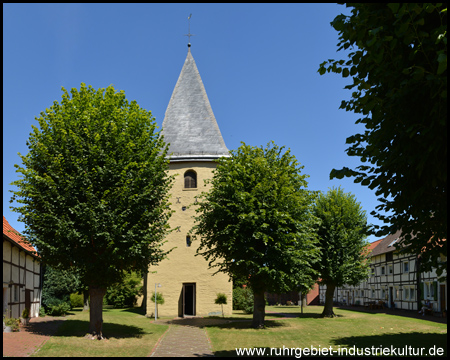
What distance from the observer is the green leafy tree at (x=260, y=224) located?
82.5 ft

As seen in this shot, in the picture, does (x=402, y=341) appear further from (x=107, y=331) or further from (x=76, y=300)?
(x=76, y=300)

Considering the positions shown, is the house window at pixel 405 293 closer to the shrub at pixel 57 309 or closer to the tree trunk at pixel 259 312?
the tree trunk at pixel 259 312

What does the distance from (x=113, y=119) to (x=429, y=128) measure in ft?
50.3

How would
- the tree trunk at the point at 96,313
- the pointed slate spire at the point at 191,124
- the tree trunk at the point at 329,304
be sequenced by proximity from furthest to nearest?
the pointed slate spire at the point at 191,124, the tree trunk at the point at 329,304, the tree trunk at the point at 96,313

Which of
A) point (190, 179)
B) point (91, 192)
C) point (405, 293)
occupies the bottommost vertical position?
point (405, 293)

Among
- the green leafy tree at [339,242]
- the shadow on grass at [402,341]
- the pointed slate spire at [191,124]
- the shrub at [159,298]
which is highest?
the pointed slate spire at [191,124]

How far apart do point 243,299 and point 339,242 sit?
1103cm

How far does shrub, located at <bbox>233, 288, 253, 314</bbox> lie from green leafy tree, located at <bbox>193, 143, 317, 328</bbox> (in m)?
12.6

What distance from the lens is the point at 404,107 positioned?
29.3 feet

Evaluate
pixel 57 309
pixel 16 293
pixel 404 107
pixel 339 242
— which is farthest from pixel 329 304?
pixel 404 107

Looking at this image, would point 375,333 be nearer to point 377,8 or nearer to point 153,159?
point 153,159

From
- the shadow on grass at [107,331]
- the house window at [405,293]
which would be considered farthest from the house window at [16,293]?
the house window at [405,293]

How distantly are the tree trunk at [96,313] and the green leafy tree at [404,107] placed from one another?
13702 mm

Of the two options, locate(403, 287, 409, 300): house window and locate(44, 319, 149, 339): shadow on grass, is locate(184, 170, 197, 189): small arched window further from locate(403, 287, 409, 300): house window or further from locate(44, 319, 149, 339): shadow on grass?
locate(403, 287, 409, 300): house window
